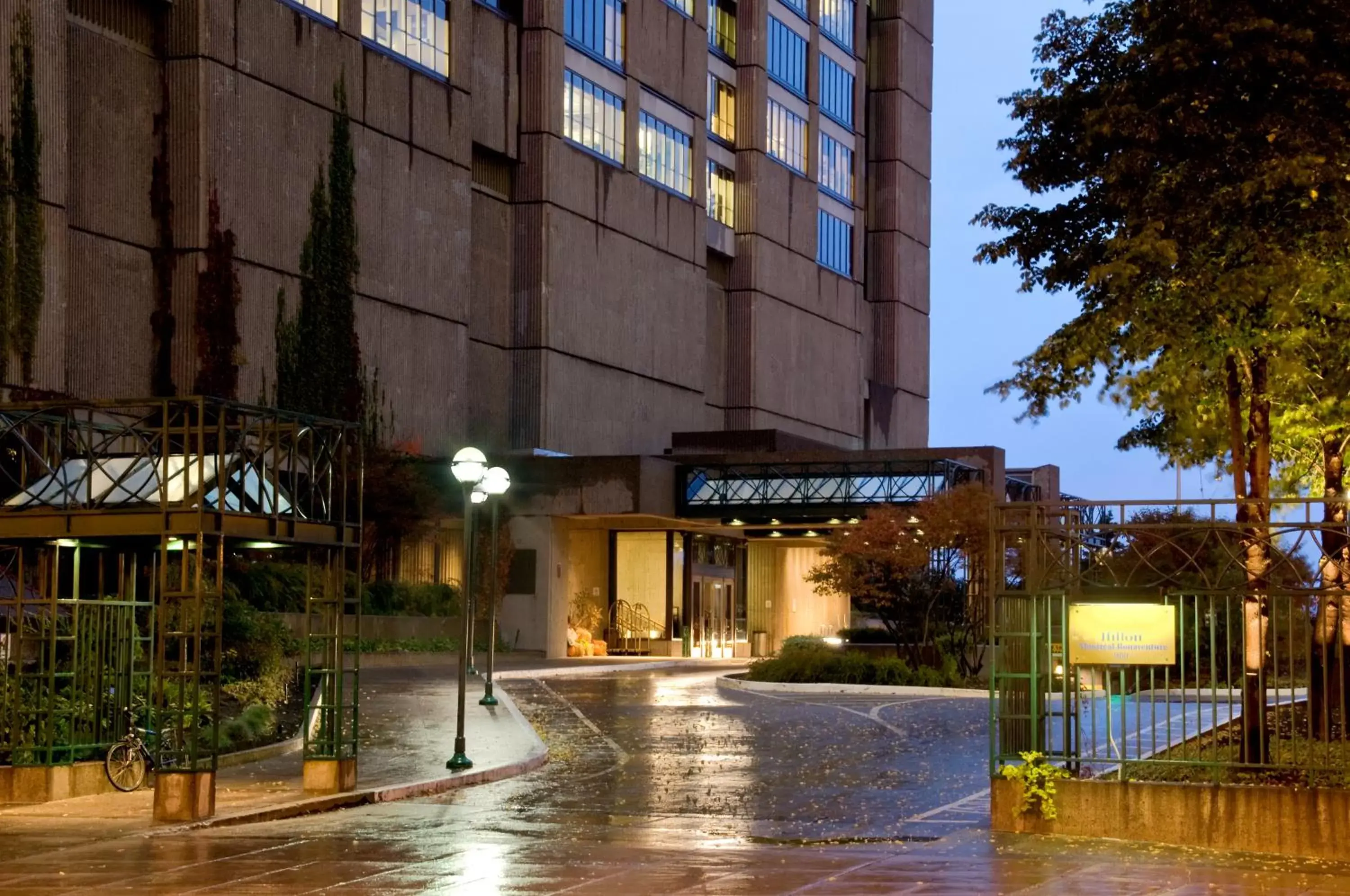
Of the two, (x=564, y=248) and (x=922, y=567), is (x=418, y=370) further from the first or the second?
(x=922, y=567)

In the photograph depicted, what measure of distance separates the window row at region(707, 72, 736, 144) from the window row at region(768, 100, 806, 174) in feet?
5.75

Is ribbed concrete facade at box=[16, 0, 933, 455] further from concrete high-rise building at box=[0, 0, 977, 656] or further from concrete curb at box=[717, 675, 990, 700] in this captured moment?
concrete curb at box=[717, 675, 990, 700]

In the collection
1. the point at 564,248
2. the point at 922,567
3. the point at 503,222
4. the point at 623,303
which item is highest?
the point at 503,222

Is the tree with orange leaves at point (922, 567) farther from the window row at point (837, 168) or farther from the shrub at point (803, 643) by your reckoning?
the window row at point (837, 168)

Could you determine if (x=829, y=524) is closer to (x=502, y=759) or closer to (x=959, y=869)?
(x=502, y=759)

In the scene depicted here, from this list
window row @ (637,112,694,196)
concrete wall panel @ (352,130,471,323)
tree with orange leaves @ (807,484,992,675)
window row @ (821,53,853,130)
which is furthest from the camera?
window row @ (821,53,853,130)

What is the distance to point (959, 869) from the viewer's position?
13.6 m

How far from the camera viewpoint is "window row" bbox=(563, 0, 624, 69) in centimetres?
6234

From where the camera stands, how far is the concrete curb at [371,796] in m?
16.4

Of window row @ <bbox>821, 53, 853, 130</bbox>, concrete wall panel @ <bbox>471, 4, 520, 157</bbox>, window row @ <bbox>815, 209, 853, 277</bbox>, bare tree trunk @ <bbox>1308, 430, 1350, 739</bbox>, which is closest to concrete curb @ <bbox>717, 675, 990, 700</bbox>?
bare tree trunk @ <bbox>1308, 430, 1350, 739</bbox>

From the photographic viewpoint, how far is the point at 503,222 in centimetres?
6062

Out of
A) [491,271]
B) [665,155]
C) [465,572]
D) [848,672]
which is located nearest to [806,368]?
[665,155]

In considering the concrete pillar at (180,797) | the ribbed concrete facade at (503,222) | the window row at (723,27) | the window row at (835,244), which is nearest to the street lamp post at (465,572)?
the concrete pillar at (180,797)

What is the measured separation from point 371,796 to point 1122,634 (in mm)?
7474
